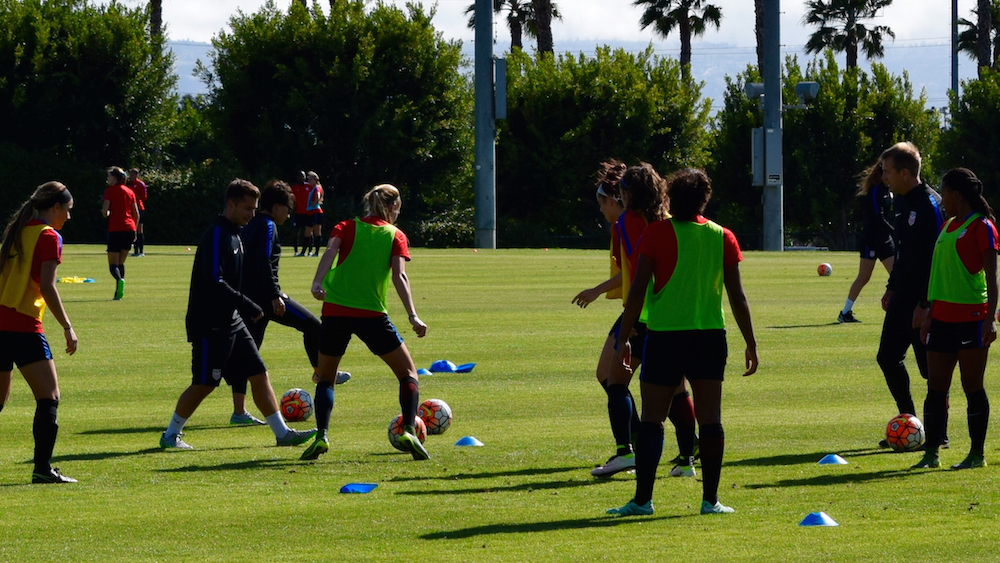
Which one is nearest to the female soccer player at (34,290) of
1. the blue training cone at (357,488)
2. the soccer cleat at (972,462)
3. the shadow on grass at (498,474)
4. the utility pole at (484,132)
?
the blue training cone at (357,488)

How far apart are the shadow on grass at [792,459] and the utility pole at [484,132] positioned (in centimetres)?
3644

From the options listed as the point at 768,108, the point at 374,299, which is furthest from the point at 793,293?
the point at 768,108

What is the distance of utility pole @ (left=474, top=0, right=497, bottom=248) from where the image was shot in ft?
148

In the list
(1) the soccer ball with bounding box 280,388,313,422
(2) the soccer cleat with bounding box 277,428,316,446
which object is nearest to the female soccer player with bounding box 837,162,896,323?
(1) the soccer ball with bounding box 280,388,313,422

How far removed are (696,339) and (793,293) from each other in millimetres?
17853

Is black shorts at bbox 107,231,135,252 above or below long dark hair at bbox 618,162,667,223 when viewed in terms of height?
below

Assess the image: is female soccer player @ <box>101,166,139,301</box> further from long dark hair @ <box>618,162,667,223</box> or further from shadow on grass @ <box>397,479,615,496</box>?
long dark hair @ <box>618,162,667,223</box>

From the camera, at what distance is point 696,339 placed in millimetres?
7074

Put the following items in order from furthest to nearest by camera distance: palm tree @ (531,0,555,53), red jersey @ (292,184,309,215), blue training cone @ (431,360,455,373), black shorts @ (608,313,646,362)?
1. palm tree @ (531,0,555,53)
2. red jersey @ (292,184,309,215)
3. blue training cone @ (431,360,455,373)
4. black shorts @ (608,313,646,362)

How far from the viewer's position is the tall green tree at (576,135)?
52.1 meters

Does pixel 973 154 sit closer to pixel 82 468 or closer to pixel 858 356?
pixel 858 356

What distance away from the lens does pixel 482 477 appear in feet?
28.1

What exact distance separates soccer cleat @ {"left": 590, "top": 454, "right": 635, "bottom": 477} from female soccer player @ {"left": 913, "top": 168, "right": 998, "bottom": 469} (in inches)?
73.5

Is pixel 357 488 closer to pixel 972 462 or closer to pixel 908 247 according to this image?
pixel 972 462
